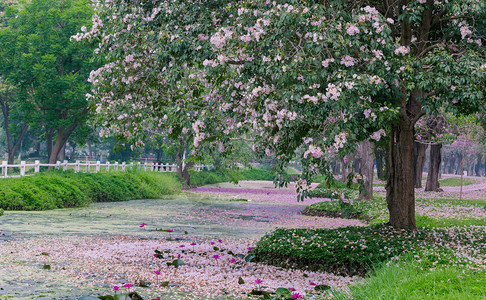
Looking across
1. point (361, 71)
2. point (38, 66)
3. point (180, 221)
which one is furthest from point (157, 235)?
point (38, 66)

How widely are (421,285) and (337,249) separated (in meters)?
3.25

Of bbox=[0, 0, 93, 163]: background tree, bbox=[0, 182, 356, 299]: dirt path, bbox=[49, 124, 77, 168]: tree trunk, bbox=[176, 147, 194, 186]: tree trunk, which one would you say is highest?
bbox=[0, 0, 93, 163]: background tree

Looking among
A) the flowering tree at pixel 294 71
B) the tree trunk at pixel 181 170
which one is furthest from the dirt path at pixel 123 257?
the tree trunk at pixel 181 170

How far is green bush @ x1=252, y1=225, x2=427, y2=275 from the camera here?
9836 millimetres

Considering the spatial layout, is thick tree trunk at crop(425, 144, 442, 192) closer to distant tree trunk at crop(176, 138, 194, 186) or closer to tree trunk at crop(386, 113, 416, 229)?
distant tree trunk at crop(176, 138, 194, 186)

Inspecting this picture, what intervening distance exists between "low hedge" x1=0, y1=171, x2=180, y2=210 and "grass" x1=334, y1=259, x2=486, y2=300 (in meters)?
14.6

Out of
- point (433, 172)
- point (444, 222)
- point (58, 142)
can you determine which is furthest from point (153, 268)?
point (433, 172)

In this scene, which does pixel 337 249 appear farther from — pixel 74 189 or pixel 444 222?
pixel 74 189

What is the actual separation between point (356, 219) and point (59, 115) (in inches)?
890

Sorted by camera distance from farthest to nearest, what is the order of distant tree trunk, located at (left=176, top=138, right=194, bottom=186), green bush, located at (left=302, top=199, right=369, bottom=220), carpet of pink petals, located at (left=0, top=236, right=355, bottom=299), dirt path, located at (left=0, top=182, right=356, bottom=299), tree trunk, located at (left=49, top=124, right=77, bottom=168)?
distant tree trunk, located at (left=176, top=138, right=194, bottom=186)
tree trunk, located at (left=49, top=124, right=77, bottom=168)
green bush, located at (left=302, top=199, right=369, bottom=220)
carpet of pink petals, located at (left=0, top=236, right=355, bottom=299)
dirt path, located at (left=0, top=182, right=356, bottom=299)

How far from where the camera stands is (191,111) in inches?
425

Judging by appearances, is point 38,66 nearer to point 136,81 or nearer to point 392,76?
point 136,81

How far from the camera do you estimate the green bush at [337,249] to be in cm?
984

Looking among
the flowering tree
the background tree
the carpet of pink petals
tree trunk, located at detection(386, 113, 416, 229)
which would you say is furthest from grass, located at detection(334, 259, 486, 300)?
the background tree
